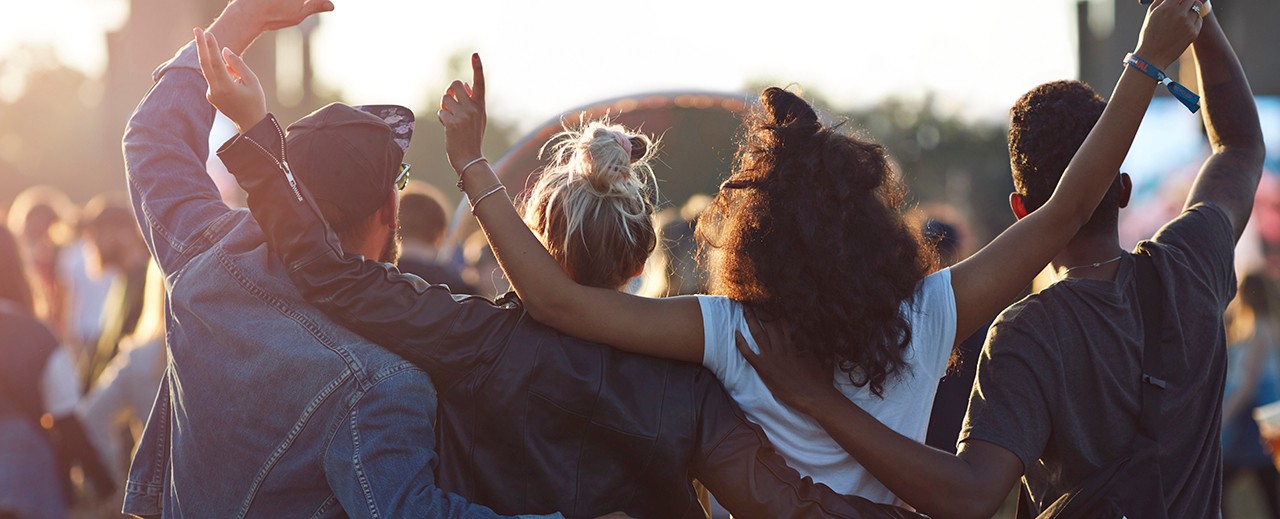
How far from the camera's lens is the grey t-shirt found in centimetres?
278

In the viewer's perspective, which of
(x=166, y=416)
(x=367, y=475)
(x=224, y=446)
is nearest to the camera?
(x=367, y=475)

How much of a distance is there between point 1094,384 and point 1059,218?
0.38 metres

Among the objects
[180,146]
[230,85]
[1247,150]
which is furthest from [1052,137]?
[180,146]

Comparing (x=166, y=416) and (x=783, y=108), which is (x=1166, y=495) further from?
(x=166, y=416)

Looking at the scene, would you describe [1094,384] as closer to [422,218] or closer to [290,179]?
[290,179]

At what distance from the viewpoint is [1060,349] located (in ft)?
9.23

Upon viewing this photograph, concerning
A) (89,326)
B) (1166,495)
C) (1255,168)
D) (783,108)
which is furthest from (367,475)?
(89,326)

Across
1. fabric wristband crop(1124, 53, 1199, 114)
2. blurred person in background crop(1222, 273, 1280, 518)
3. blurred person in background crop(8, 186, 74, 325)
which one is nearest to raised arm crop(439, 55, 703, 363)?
fabric wristband crop(1124, 53, 1199, 114)

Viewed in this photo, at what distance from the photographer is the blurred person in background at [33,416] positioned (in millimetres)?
5230

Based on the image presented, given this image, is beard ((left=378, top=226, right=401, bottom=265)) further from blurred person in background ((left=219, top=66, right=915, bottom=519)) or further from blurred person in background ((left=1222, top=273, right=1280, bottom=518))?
blurred person in background ((left=1222, top=273, right=1280, bottom=518))

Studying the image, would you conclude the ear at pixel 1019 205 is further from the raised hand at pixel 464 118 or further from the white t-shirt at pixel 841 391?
the raised hand at pixel 464 118

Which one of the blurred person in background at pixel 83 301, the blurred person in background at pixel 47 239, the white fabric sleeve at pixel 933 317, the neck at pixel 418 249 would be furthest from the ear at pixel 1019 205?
the blurred person in background at pixel 47 239

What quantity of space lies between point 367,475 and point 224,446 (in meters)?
0.38

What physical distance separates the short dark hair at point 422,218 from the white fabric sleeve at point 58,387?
1.54 m
